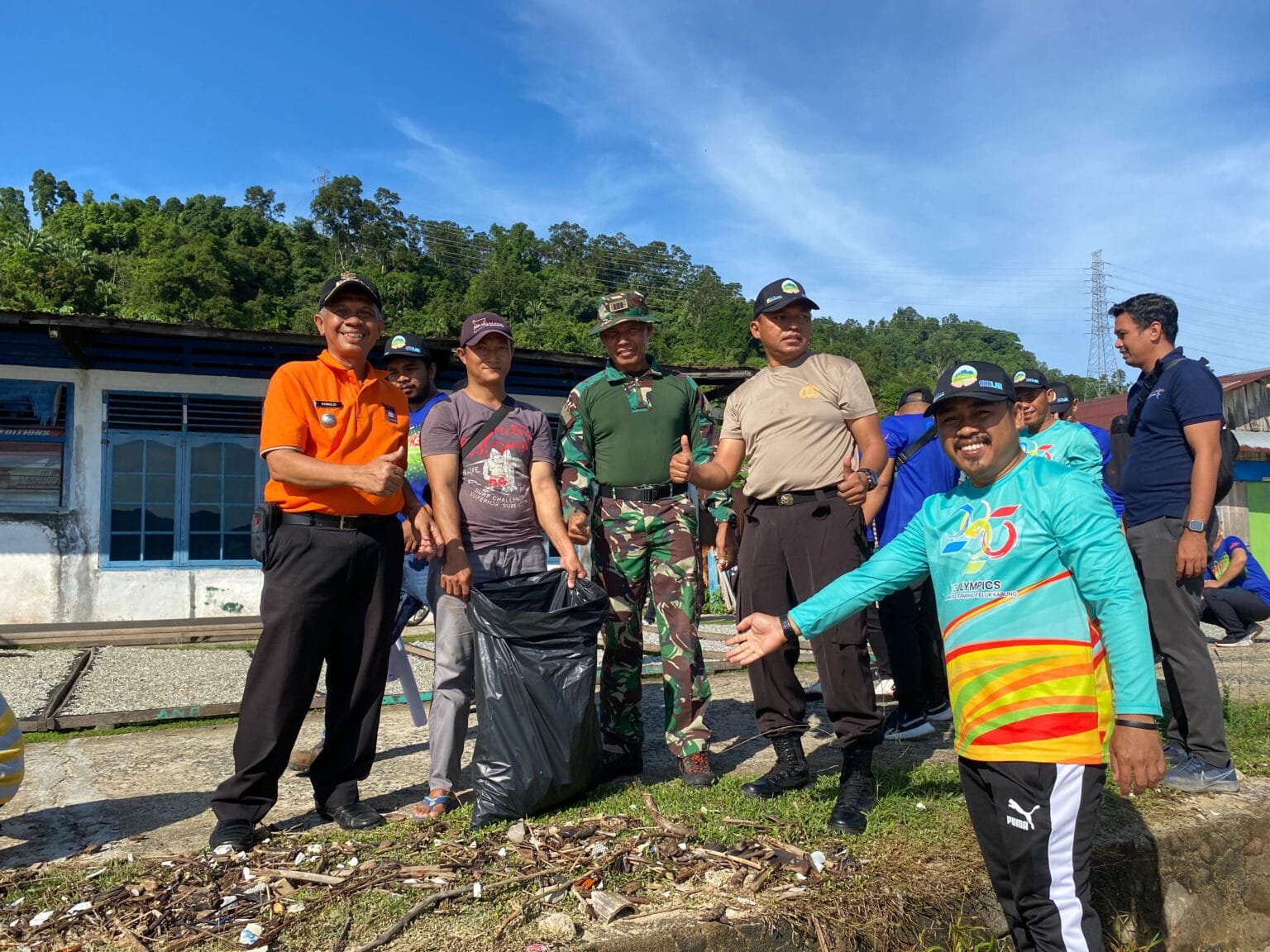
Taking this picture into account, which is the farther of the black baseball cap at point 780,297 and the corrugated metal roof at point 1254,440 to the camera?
the corrugated metal roof at point 1254,440

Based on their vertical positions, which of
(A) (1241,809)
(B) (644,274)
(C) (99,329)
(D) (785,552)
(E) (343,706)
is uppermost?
(B) (644,274)

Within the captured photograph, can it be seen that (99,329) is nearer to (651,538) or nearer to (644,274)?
(651,538)

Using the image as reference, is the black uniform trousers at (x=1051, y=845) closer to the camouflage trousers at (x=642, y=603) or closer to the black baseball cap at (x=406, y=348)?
the camouflage trousers at (x=642, y=603)

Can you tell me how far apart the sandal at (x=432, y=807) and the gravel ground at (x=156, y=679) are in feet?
9.41

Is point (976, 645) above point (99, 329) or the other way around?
the other way around

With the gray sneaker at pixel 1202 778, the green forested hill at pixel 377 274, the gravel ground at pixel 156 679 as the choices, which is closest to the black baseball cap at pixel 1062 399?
the gray sneaker at pixel 1202 778

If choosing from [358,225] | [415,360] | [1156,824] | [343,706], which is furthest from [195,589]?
[358,225]

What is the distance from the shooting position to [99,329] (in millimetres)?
9898

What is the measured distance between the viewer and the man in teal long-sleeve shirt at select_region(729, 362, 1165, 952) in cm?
219

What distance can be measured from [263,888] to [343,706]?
86 centimetres

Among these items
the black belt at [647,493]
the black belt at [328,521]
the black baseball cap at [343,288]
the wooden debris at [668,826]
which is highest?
the black baseball cap at [343,288]

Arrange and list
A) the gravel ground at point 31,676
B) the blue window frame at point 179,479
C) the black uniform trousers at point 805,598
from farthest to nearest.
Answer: the blue window frame at point 179,479, the gravel ground at point 31,676, the black uniform trousers at point 805,598

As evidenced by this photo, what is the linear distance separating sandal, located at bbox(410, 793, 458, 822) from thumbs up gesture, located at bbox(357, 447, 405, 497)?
1229 millimetres

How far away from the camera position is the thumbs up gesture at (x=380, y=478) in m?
3.16
